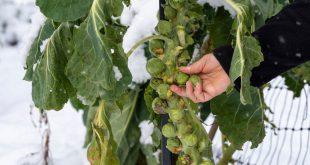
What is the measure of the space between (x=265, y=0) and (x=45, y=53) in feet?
1.92

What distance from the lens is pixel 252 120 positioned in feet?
4.91

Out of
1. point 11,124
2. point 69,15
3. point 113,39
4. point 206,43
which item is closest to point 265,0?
point 206,43

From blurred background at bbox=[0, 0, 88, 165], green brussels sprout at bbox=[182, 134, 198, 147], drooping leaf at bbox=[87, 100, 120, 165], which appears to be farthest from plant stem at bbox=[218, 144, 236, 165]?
blurred background at bbox=[0, 0, 88, 165]

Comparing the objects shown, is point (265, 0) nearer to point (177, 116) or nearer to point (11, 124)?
point (177, 116)

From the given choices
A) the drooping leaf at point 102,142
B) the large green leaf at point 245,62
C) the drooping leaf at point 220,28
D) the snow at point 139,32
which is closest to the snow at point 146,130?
the snow at point 139,32

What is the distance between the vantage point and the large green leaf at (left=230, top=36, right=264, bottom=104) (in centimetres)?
109

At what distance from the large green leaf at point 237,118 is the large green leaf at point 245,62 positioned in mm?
361

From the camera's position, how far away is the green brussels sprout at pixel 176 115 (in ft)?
3.84

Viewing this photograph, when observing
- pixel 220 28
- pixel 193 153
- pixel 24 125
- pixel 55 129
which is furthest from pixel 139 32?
pixel 24 125

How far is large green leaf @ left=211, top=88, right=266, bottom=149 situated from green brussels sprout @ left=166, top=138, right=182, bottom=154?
318mm

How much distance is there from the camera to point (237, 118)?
1.51 metres

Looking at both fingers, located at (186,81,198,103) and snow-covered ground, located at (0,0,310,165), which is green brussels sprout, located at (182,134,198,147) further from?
snow-covered ground, located at (0,0,310,165)

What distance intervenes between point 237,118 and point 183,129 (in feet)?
1.20

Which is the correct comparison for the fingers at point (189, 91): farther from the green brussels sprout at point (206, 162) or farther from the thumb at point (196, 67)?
the green brussels sprout at point (206, 162)
